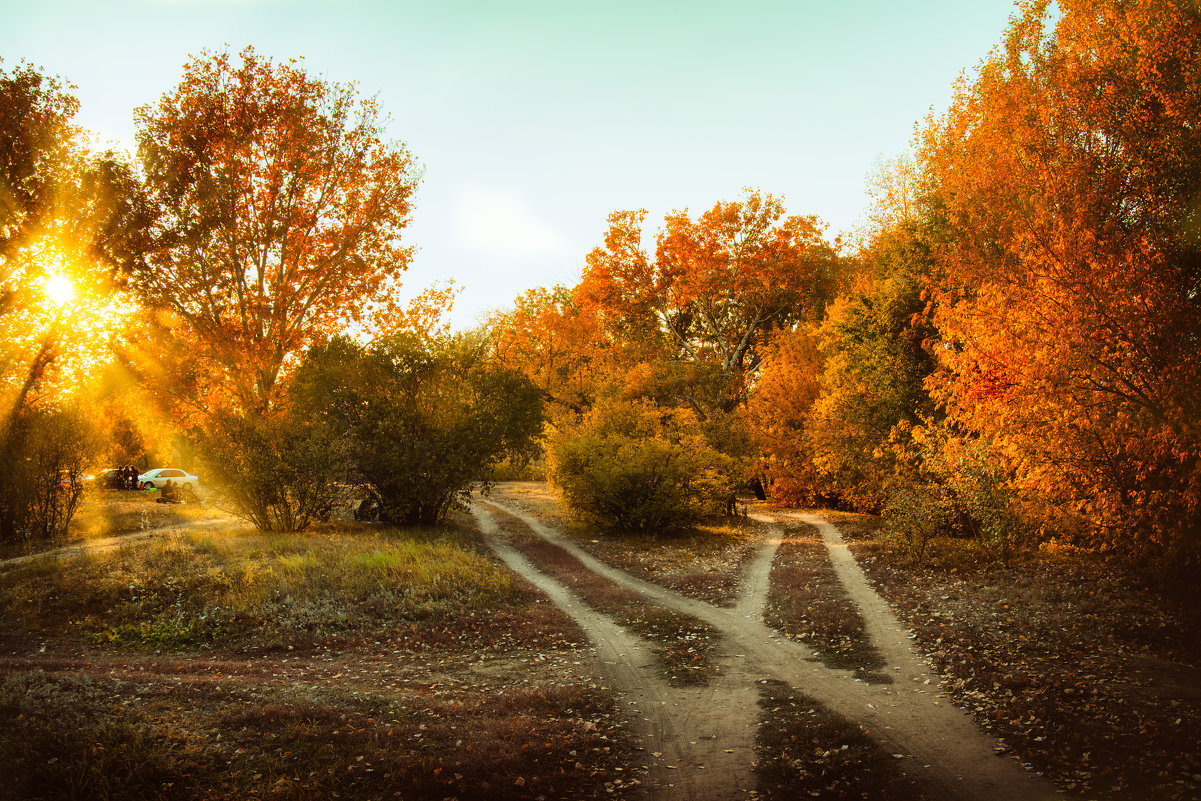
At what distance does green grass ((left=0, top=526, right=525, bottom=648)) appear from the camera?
1126cm

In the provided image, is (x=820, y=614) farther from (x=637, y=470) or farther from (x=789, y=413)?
(x=789, y=413)

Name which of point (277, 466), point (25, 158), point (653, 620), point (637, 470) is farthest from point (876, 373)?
point (25, 158)

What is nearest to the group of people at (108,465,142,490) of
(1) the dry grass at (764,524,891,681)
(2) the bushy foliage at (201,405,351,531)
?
(2) the bushy foliage at (201,405,351,531)

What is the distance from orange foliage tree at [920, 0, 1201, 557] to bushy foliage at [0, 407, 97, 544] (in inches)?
985

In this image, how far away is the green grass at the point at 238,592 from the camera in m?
11.3

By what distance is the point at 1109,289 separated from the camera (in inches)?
378

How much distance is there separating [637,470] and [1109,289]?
523 inches

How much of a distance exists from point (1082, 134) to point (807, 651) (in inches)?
376

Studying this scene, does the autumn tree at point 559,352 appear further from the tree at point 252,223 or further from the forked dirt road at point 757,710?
the forked dirt road at point 757,710

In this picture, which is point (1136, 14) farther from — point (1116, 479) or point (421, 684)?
point (421, 684)

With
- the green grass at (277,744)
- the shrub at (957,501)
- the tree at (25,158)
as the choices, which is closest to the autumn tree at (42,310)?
the tree at (25,158)

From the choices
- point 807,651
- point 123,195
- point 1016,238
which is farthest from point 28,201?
point 1016,238

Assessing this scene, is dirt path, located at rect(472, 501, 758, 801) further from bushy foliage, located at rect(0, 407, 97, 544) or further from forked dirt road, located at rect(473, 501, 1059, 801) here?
bushy foliage, located at rect(0, 407, 97, 544)

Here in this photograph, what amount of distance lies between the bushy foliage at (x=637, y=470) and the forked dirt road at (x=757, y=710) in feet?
25.6
